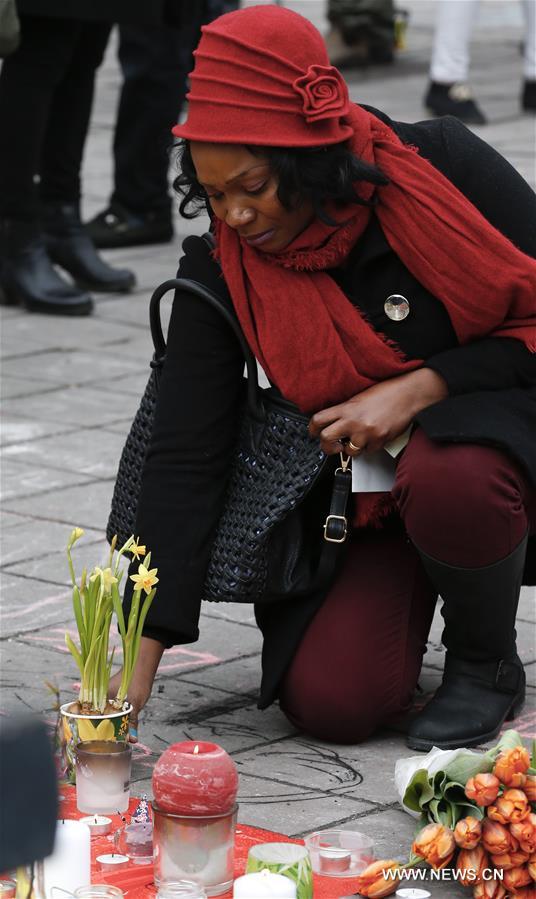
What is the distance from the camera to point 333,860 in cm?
229

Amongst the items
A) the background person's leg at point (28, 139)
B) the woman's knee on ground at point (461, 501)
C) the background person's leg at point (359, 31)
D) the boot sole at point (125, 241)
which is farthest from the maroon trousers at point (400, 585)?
the background person's leg at point (359, 31)

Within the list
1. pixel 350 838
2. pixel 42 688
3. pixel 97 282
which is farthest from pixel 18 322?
pixel 350 838

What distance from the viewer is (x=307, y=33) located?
8.49ft

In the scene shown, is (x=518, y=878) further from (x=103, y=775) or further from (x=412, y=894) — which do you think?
(x=103, y=775)

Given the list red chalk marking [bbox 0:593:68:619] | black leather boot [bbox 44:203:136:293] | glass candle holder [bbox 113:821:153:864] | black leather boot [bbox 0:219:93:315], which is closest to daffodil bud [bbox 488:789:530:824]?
glass candle holder [bbox 113:821:153:864]

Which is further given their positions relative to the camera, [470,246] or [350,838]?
[470,246]

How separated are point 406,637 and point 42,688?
640 mm

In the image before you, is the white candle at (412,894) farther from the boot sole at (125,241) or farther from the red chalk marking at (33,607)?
the boot sole at (125,241)

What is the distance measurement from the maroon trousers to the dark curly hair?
397 millimetres

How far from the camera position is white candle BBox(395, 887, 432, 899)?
2.24 meters

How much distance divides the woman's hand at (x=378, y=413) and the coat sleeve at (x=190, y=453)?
0.18m

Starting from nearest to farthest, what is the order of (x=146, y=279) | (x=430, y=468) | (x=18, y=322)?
(x=430, y=468) → (x=18, y=322) → (x=146, y=279)

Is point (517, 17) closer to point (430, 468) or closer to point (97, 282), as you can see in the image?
point (97, 282)

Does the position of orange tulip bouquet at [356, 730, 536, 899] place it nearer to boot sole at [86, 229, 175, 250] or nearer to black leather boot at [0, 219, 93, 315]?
black leather boot at [0, 219, 93, 315]
